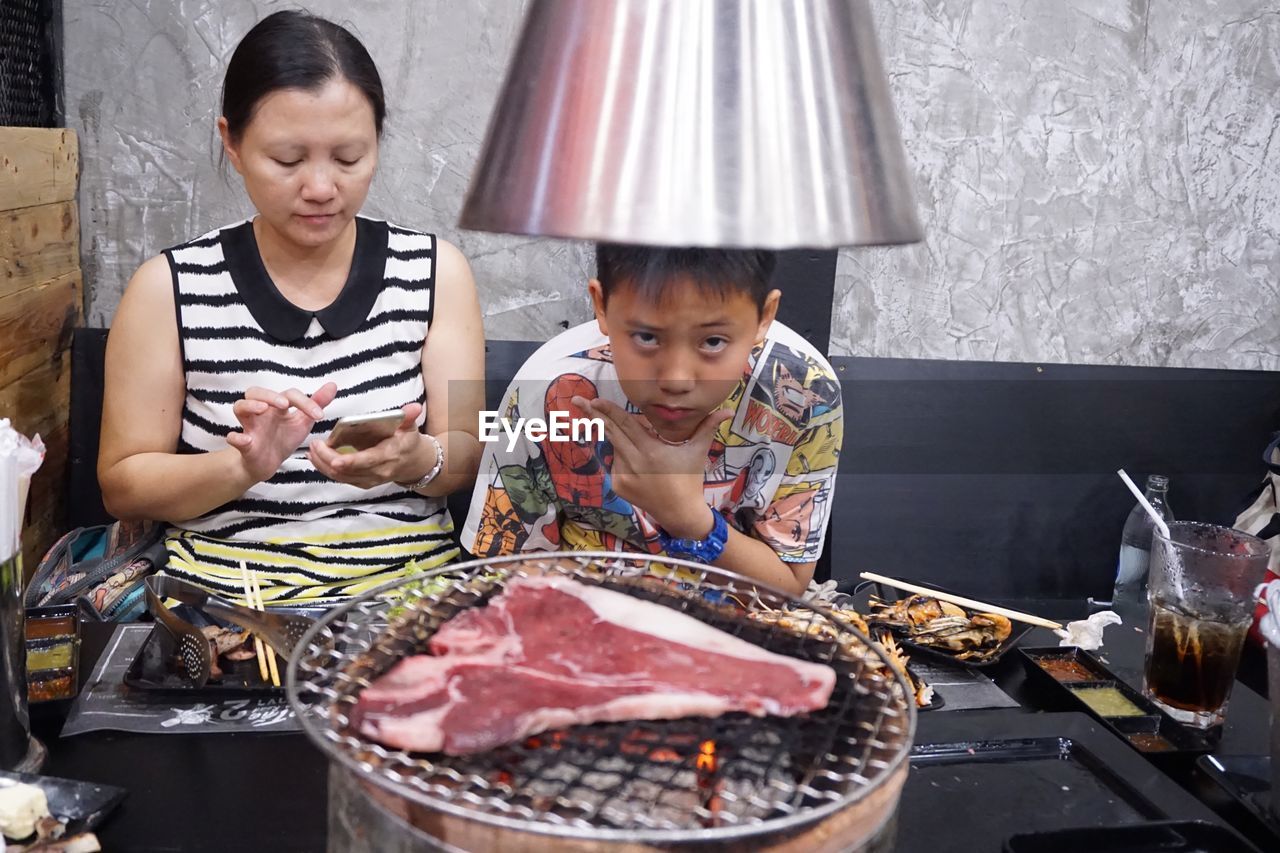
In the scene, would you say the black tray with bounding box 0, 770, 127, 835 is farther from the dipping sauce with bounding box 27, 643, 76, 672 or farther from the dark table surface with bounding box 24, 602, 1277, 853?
the dipping sauce with bounding box 27, 643, 76, 672

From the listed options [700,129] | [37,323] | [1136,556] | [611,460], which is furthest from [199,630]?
[1136,556]

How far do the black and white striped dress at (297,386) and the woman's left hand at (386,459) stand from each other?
0.59 ft

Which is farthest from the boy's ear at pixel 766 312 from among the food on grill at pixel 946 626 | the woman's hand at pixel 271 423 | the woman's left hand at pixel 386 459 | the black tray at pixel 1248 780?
the black tray at pixel 1248 780

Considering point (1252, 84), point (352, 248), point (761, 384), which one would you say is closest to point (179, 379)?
point (352, 248)

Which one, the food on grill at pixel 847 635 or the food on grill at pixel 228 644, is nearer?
the food on grill at pixel 847 635

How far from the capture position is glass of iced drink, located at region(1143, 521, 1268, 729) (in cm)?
173

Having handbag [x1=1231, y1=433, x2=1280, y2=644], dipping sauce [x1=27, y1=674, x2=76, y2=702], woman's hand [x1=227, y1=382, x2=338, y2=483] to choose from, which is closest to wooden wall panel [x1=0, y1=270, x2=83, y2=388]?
woman's hand [x1=227, y1=382, x2=338, y2=483]

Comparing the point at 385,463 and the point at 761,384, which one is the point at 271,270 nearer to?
the point at 385,463

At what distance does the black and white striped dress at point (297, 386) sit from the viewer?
2.43m

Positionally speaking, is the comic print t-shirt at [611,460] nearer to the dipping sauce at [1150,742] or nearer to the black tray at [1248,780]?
the dipping sauce at [1150,742]

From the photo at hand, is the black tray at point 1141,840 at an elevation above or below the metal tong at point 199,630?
below

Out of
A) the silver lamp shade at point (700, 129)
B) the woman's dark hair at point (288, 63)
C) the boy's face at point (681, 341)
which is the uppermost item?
the woman's dark hair at point (288, 63)

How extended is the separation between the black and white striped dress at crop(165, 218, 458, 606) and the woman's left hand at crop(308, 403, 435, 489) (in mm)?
180

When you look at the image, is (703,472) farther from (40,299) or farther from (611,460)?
(40,299)
